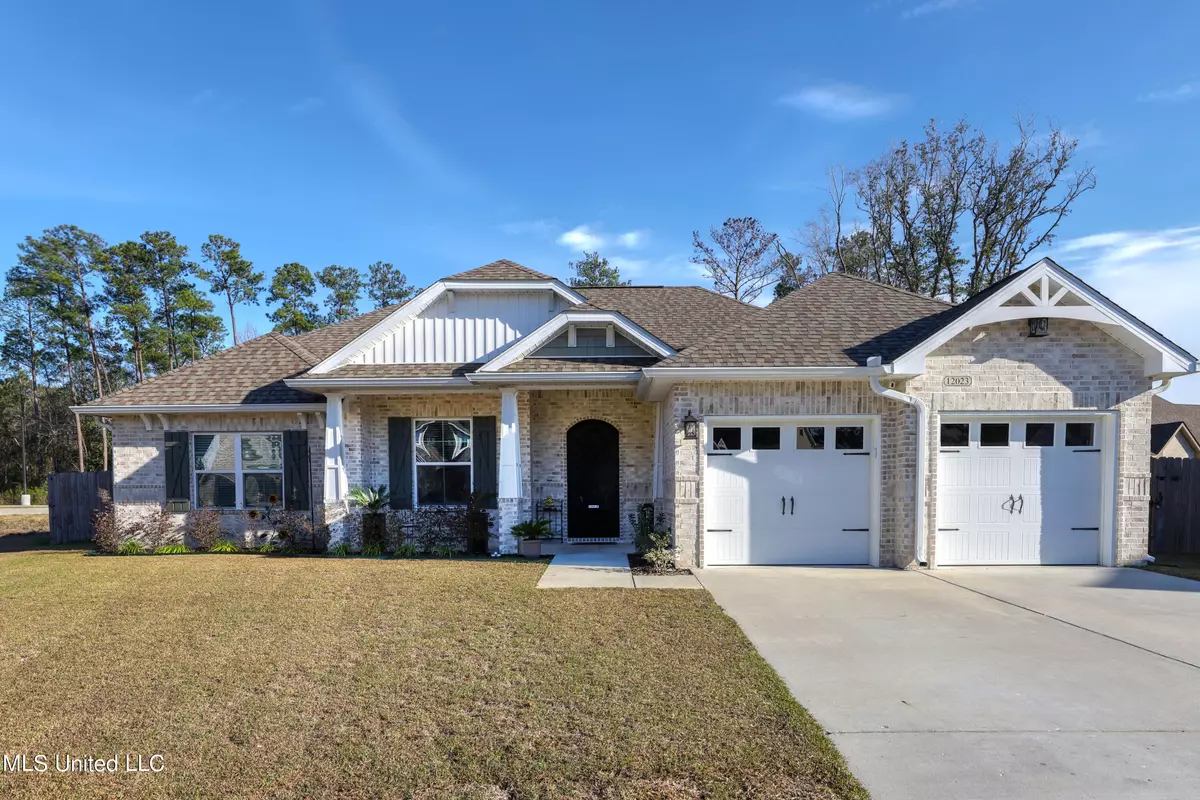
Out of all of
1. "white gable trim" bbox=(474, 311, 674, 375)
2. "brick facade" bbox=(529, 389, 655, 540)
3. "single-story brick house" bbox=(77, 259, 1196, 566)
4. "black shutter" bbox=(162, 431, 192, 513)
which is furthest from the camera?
"brick facade" bbox=(529, 389, 655, 540)

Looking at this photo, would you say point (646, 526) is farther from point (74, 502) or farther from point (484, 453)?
point (74, 502)

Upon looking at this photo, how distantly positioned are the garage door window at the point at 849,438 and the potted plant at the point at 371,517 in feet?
26.1

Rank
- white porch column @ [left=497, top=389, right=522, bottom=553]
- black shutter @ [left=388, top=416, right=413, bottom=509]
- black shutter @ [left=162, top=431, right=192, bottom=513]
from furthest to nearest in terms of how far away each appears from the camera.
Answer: black shutter @ [left=162, top=431, right=192, bottom=513] → black shutter @ [left=388, top=416, right=413, bottom=509] → white porch column @ [left=497, top=389, right=522, bottom=553]

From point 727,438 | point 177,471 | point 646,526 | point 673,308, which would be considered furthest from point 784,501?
point 177,471

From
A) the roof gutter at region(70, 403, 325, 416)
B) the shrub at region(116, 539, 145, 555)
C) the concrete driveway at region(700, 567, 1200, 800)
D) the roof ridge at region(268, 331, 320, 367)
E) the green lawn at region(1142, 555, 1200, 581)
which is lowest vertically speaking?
the shrub at region(116, 539, 145, 555)

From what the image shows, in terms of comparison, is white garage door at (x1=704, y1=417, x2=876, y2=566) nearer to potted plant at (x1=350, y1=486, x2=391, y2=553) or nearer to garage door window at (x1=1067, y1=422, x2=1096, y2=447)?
garage door window at (x1=1067, y1=422, x2=1096, y2=447)

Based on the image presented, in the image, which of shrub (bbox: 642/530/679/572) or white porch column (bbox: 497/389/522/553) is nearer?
shrub (bbox: 642/530/679/572)

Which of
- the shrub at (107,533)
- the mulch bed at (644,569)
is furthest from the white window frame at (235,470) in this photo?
the mulch bed at (644,569)

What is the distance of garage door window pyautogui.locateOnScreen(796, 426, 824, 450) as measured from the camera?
9547mm

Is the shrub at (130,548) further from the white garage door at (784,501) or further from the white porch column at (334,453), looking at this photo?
the white garage door at (784,501)

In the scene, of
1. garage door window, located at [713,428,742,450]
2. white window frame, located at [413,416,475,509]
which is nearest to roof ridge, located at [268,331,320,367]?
white window frame, located at [413,416,475,509]

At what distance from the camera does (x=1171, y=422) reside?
25.4 m

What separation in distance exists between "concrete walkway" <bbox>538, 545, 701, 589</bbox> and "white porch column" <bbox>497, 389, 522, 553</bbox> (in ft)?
3.19

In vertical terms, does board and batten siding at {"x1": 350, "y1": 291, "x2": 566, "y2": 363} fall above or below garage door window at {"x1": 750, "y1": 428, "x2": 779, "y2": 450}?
above
